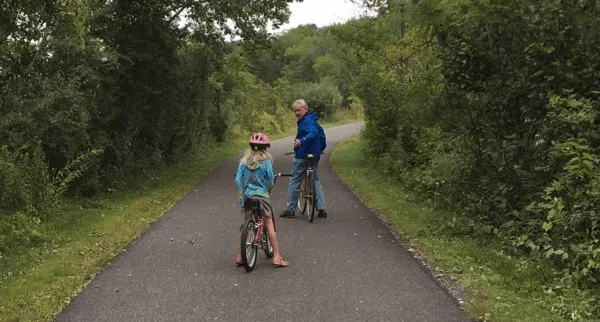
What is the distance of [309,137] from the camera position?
938cm

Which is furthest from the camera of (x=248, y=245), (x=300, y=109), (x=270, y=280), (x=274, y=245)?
(x=300, y=109)

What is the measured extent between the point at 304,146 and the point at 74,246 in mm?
3942

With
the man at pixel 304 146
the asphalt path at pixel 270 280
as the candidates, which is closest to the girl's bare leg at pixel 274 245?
the asphalt path at pixel 270 280

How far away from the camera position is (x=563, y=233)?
6285 mm

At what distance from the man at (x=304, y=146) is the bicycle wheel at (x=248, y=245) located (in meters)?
2.95

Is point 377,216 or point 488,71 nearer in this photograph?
point 488,71

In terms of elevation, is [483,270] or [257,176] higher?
[257,176]

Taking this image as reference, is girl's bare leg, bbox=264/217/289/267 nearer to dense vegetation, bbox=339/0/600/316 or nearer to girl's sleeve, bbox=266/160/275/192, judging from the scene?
girl's sleeve, bbox=266/160/275/192

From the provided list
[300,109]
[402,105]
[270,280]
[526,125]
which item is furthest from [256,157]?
[402,105]

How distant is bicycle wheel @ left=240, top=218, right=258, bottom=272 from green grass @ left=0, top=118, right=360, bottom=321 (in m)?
1.77

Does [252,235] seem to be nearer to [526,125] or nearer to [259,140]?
[259,140]

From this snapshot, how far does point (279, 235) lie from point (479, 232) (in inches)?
113

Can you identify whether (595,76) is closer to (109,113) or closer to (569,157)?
(569,157)

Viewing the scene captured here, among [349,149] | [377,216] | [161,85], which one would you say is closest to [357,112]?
[349,149]
